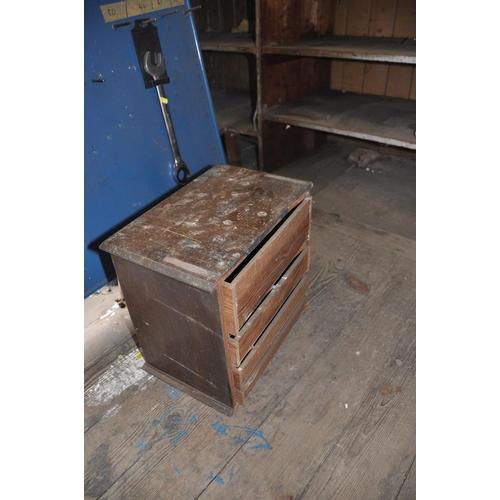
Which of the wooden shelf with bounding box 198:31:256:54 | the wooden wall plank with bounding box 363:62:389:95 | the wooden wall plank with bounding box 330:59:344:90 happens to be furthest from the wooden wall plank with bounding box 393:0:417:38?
the wooden shelf with bounding box 198:31:256:54

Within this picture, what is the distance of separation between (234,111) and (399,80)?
110cm

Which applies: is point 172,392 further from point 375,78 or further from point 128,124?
point 375,78

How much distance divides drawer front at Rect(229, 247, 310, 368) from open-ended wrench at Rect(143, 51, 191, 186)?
756 mm

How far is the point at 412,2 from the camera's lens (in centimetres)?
223

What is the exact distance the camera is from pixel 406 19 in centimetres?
225

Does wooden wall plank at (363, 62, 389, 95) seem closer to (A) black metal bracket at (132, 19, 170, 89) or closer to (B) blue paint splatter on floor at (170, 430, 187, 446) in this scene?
(A) black metal bracket at (132, 19, 170, 89)

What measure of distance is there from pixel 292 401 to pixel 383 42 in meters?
1.95

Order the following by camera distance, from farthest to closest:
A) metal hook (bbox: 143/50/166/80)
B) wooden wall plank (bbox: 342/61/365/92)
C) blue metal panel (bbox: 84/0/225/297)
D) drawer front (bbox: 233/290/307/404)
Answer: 1. wooden wall plank (bbox: 342/61/365/92)
2. metal hook (bbox: 143/50/166/80)
3. blue metal panel (bbox: 84/0/225/297)
4. drawer front (bbox: 233/290/307/404)

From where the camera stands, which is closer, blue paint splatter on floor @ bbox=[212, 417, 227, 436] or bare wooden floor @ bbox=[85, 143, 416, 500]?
bare wooden floor @ bbox=[85, 143, 416, 500]

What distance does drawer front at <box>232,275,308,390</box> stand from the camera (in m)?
1.11

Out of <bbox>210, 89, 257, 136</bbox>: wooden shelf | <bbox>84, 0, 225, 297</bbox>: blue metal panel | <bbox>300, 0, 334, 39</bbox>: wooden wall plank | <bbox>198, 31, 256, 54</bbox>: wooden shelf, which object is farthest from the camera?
<bbox>210, 89, 257, 136</bbox>: wooden shelf

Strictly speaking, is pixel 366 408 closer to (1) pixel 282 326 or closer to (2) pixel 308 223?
(1) pixel 282 326

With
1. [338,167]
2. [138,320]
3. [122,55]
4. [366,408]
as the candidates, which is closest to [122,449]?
[138,320]

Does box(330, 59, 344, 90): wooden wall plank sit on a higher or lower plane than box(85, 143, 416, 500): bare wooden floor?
higher
